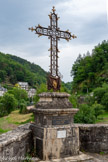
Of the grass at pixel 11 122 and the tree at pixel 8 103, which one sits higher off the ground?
the tree at pixel 8 103

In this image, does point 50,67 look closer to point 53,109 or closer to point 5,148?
point 53,109

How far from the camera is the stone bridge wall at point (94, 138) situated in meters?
6.41

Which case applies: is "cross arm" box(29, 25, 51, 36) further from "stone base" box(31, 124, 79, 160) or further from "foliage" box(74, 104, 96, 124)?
"foliage" box(74, 104, 96, 124)

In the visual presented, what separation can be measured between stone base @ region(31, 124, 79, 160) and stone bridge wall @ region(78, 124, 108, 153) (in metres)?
1.08

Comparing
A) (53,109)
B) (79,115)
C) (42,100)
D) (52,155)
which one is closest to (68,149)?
(52,155)

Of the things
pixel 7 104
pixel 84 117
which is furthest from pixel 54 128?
pixel 7 104

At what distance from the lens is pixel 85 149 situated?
6414mm

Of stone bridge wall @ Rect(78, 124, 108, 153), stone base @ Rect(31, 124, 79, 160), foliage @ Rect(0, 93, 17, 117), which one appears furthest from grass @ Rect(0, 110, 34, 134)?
stone base @ Rect(31, 124, 79, 160)

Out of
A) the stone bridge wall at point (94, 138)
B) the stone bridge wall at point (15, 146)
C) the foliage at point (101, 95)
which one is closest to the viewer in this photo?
the stone bridge wall at point (15, 146)

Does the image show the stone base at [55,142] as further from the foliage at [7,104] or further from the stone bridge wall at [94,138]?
the foliage at [7,104]

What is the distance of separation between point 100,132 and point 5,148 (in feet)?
13.3

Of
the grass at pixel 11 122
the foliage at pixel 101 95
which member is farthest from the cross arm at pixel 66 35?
the foliage at pixel 101 95

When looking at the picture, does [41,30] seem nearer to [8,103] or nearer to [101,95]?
[101,95]

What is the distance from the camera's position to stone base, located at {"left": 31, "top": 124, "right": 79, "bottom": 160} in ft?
16.5
